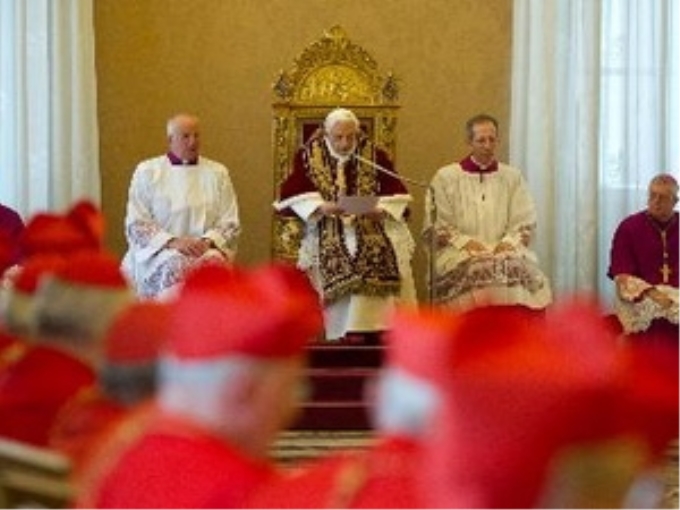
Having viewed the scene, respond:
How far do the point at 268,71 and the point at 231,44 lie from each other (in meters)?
0.30

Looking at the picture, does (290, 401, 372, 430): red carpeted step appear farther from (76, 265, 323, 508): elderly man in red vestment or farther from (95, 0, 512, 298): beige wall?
A: (76, 265, 323, 508): elderly man in red vestment

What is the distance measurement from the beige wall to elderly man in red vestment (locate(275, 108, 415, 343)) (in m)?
1.32

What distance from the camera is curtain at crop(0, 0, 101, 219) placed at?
872 centimetres

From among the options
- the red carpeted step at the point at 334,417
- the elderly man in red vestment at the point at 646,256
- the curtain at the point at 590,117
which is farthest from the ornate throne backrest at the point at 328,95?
the red carpeted step at the point at 334,417

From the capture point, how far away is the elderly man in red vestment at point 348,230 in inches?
309

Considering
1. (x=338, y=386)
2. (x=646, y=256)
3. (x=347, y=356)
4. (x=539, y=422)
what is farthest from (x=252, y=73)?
(x=539, y=422)

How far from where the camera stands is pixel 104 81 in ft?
31.2

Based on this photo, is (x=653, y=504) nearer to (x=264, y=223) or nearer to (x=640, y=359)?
(x=640, y=359)

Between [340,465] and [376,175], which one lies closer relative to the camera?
[340,465]

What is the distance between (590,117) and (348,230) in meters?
2.00

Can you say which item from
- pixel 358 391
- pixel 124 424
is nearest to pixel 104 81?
pixel 358 391

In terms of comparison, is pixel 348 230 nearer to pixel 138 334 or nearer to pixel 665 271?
pixel 665 271

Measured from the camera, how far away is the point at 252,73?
31.3 ft

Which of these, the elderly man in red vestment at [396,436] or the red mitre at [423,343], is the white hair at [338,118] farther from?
the red mitre at [423,343]
